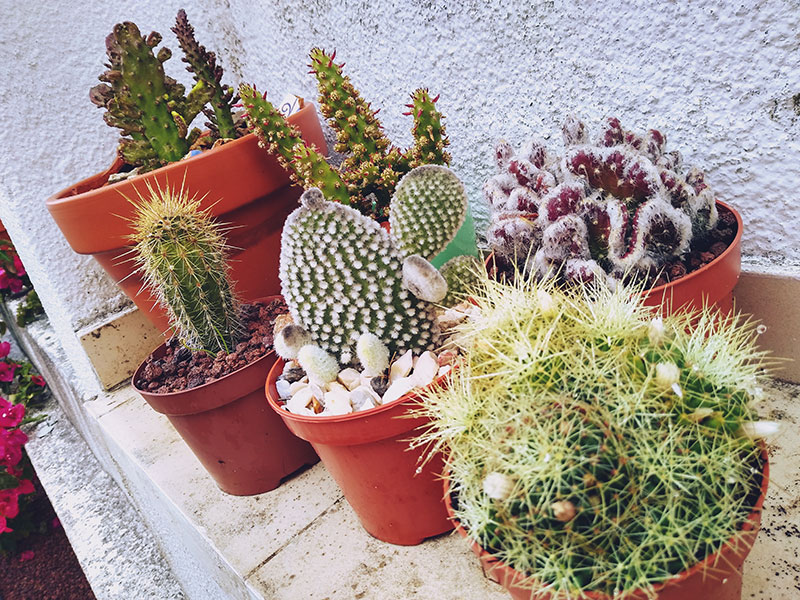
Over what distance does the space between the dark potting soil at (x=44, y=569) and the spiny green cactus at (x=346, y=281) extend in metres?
1.79

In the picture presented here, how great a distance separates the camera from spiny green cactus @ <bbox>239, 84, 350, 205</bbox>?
1208 millimetres

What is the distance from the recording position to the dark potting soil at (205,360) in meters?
1.21

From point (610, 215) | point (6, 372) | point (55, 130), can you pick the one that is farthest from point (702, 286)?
point (6, 372)

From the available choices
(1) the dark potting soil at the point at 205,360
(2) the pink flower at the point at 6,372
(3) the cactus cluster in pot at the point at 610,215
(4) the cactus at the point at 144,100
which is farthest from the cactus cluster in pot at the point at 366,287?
(2) the pink flower at the point at 6,372

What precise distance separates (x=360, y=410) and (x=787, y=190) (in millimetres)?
816

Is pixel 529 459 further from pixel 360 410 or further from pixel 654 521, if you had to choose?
pixel 360 410

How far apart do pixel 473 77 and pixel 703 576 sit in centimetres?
113

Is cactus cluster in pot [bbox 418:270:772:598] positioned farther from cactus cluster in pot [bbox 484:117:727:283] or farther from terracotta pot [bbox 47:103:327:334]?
terracotta pot [bbox 47:103:327:334]

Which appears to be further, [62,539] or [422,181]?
[62,539]

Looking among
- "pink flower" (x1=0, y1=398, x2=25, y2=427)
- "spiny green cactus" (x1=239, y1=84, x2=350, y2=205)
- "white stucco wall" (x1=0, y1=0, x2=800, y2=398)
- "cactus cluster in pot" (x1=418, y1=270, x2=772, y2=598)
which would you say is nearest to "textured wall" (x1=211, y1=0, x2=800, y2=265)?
"white stucco wall" (x1=0, y1=0, x2=800, y2=398)

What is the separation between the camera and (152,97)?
4.42ft

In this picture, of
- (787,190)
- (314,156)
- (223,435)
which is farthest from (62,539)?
(787,190)

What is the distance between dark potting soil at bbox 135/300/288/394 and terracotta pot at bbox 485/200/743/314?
61 cm

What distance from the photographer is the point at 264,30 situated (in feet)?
6.00
